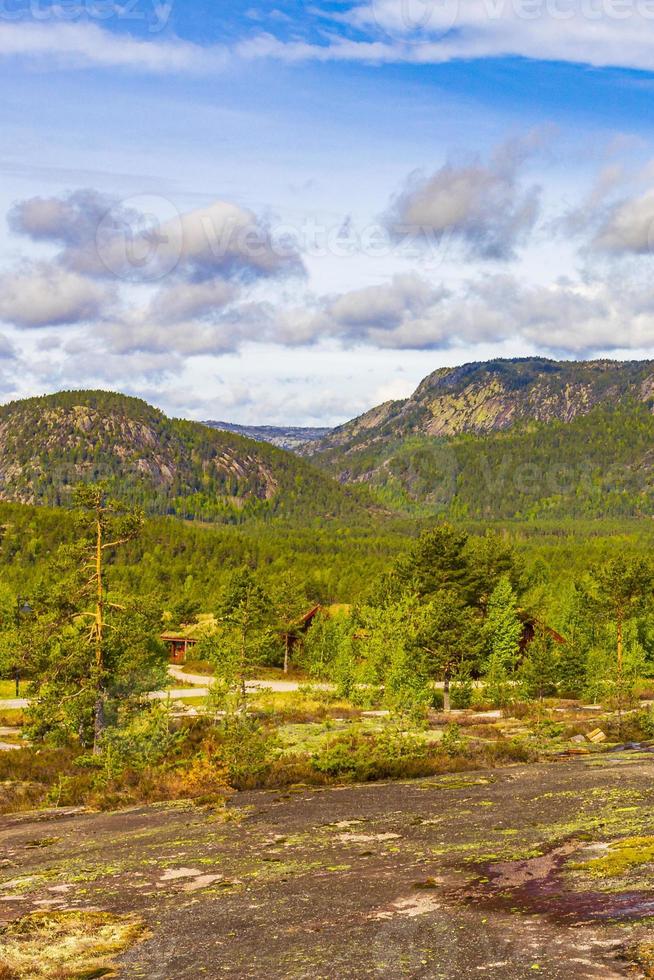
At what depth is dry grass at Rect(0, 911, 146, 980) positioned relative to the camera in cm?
1103

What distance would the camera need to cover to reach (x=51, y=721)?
3572cm

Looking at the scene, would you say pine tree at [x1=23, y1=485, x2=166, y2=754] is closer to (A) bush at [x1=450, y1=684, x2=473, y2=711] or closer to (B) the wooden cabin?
(A) bush at [x1=450, y1=684, x2=473, y2=711]

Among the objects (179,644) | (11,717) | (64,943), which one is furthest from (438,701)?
(179,644)

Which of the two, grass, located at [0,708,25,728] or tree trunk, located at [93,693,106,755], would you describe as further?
grass, located at [0,708,25,728]

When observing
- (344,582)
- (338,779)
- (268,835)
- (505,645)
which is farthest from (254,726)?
(344,582)

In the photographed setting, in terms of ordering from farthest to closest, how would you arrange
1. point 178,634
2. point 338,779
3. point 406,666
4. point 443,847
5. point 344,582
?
point 344,582 → point 178,634 → point 406,666 → point 338,779 → point 443,847

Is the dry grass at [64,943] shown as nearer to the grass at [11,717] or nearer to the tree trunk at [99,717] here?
the tree trunk at [99,717]

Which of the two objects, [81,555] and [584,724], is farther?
[584,724]

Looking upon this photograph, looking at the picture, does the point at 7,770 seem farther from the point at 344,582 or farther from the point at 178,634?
the point at 344,582

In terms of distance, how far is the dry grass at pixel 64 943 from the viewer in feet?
36.2

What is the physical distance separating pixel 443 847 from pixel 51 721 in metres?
24.1

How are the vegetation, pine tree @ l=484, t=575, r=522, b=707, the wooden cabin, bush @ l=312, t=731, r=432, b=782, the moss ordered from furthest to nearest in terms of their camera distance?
1. the wooden cabin
2. pine tree @ l=484, t=575, r=522, b=707
3. the vegetation
4. bush @ l=312, t=731, r=432, b=782
5. the moss

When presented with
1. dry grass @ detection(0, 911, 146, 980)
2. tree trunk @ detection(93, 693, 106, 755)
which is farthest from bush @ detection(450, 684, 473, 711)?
dry grass @ detection(0, 911, 146, 980)

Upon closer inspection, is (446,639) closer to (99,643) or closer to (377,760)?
(99,643)
